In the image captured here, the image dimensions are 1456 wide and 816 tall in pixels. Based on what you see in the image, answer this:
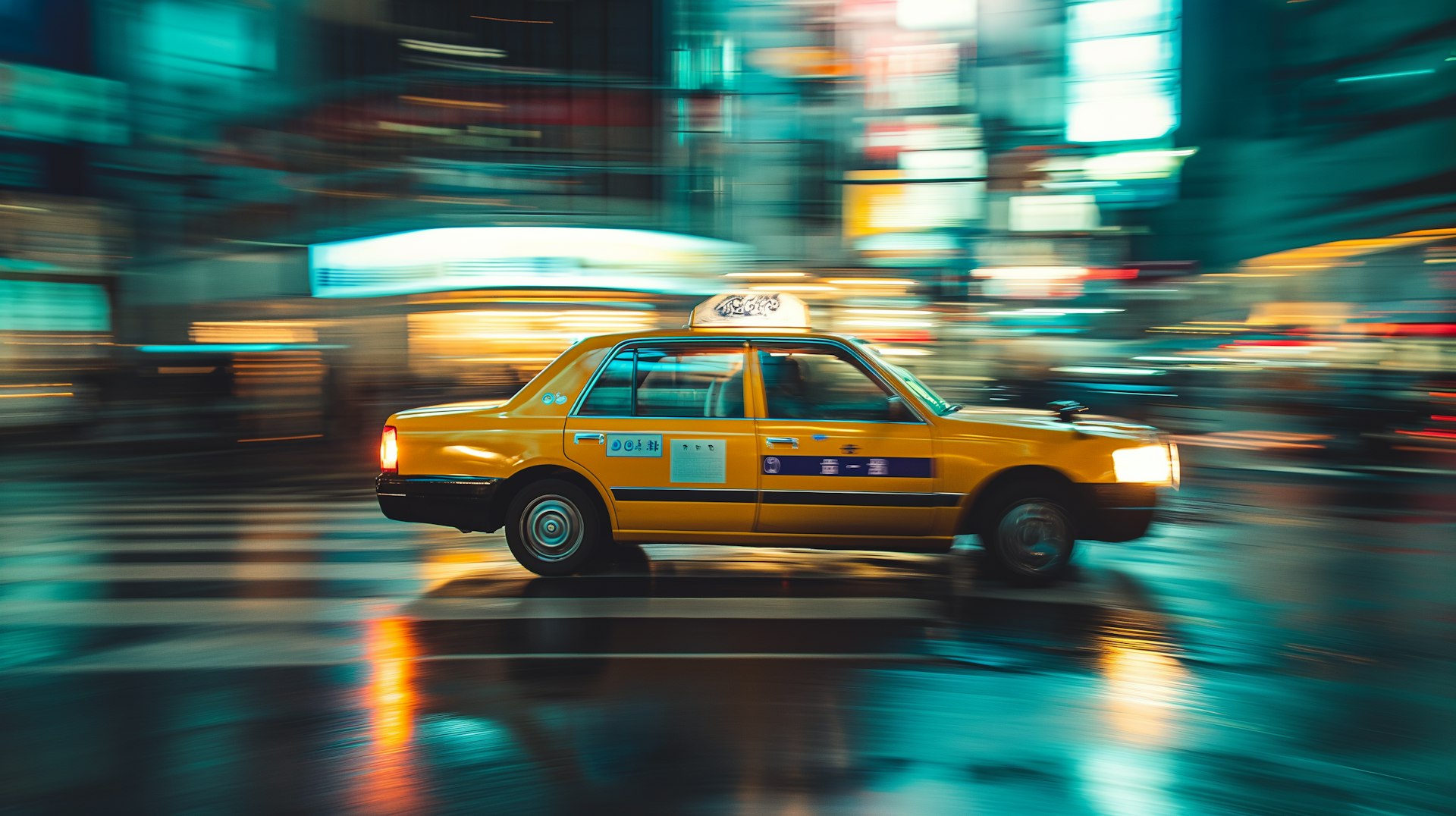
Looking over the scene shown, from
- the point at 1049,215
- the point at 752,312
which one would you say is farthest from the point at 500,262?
the point at 752,312

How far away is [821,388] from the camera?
18.5ft

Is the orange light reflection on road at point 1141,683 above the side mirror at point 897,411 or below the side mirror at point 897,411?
below

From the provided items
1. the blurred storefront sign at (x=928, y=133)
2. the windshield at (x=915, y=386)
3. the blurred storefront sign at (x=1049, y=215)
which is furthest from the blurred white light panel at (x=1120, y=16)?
the windshield at (x=915, y=386)

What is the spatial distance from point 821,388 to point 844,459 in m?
0.45

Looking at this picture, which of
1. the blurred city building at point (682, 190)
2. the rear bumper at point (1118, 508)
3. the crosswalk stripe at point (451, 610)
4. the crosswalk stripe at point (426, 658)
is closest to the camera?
the crosswalk stripe at point (426, 658)

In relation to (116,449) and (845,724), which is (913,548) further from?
(116,449)

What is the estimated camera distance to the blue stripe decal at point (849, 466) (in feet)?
17.9

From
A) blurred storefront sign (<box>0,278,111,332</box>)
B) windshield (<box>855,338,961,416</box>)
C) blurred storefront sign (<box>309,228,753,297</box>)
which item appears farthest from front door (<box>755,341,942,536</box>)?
blurred storefront sign (<box>309,228,753,297</box>)

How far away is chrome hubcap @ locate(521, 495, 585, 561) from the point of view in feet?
18.9

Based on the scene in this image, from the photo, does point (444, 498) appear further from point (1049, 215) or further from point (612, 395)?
point (1049, 215)

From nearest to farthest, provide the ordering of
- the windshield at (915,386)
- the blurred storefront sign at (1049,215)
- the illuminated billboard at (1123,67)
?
the windshield at (915,386) → the blurred storefront sign at (1049,215) → the illuminated billboard at (1123,67)

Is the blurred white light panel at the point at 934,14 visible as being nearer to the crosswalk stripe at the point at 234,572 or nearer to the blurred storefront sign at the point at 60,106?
the blurred storefront sign at the point at 60,106

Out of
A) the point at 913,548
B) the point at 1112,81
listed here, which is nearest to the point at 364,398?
the point at 913,548

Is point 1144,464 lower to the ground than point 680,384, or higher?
lower
